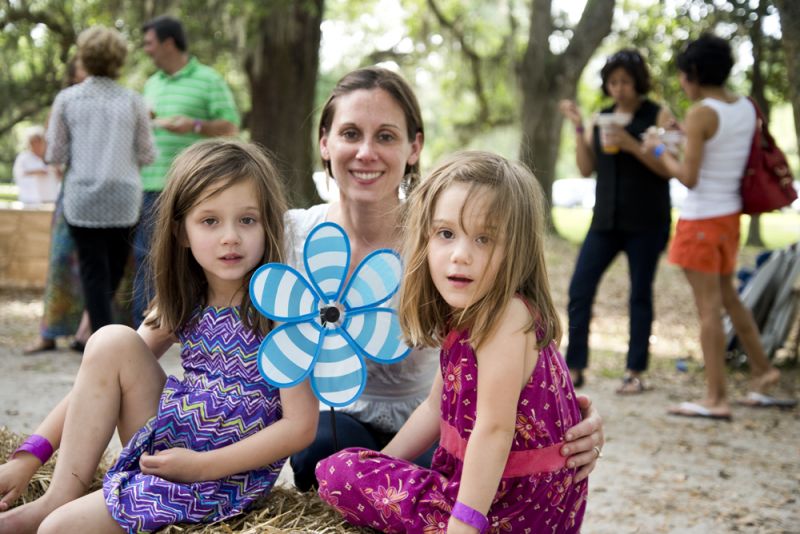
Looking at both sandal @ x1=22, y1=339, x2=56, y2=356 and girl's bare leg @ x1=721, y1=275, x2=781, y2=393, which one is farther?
sandal @ x1=22, y1=339, x2=56, y2=356

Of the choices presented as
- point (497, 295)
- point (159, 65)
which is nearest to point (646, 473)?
point (497, 295)

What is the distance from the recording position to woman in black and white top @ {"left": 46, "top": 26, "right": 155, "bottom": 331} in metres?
4.67

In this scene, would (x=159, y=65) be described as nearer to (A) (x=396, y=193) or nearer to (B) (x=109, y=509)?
(A) (x=396, y=193)

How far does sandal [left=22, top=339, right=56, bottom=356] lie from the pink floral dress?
405cm

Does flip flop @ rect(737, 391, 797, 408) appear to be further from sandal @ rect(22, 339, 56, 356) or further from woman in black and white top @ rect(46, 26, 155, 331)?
sandal @ rect(22, 339, 56, 356)

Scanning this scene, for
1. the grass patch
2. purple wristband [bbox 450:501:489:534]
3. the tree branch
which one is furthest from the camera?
the grass patch

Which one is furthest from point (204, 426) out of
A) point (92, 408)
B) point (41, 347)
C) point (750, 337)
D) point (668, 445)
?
point (41, 347)

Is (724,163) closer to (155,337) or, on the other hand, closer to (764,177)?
(764,177)

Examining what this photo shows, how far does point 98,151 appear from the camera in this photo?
4.71 m

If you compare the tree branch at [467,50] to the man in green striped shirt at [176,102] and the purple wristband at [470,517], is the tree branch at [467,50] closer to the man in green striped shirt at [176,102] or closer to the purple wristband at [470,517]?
the man in green striped shirt at [176,102]

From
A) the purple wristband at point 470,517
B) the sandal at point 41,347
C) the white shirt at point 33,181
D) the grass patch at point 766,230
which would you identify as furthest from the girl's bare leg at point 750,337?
the grass patch at point 766,230

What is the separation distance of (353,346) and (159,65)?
374 centimetres

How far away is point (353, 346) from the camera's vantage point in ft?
6.78

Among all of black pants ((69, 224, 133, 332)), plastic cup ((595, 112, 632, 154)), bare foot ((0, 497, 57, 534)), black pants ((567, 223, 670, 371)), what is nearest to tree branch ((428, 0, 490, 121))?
plastic cup ((595, 112, 632, 154))
